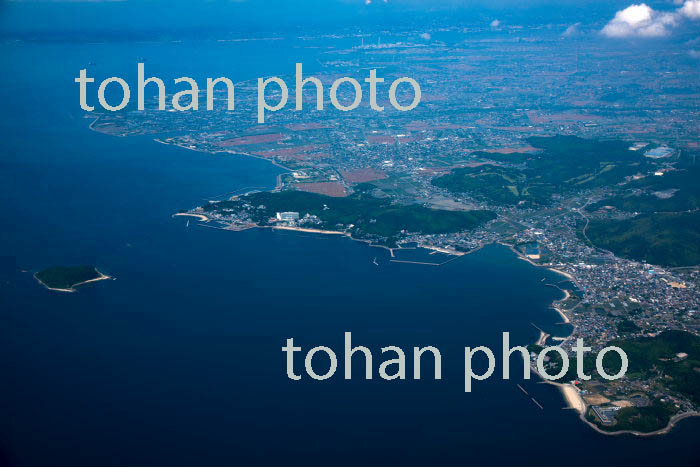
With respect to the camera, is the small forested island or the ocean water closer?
the ocean water

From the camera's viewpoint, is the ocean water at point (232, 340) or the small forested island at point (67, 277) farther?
the small forested island at point (67, 277)

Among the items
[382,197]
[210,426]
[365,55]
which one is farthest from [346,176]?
[365,55]

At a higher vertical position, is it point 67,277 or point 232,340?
point 67,277

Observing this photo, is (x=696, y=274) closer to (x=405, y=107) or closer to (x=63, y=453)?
(x=63, y=453)

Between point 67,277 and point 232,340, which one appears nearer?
point 232,340
